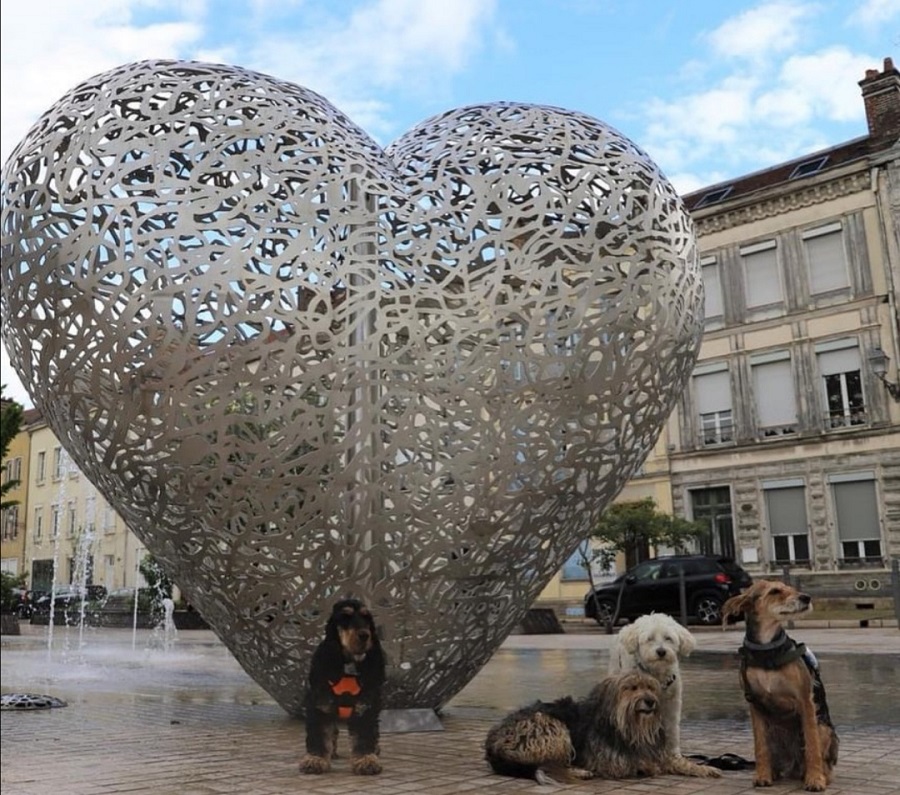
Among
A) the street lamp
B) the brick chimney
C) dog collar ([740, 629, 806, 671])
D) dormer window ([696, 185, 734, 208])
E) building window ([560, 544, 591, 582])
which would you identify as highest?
the brick chimney

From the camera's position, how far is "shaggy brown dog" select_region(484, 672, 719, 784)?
4.68 metres

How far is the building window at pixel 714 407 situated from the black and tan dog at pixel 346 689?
22.8m

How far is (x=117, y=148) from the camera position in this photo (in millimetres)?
5746

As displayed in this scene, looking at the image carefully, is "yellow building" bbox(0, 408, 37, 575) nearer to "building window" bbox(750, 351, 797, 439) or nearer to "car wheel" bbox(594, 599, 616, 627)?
"building window" bbox(750, 351, 797, 439)

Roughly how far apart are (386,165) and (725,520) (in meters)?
22.2

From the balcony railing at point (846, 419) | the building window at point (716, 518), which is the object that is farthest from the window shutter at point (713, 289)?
the building window at point (716, 518)

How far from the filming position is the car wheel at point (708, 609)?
18.7 meters

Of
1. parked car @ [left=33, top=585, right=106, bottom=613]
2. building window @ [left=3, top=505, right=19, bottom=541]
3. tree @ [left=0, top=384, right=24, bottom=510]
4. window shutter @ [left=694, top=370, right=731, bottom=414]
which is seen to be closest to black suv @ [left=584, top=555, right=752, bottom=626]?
window shutter @ [left=694, top=370, right=731, bottom=414]

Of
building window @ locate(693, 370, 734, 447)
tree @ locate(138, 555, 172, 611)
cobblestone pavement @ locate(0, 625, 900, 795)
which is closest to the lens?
cobblestone pavement @ locate(0, 625, 900, 795)

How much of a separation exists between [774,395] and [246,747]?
2239 cm

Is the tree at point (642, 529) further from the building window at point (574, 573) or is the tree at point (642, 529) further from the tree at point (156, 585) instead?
the tree at point (156, 585)

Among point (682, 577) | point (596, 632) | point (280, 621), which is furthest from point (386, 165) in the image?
point (596, 632)

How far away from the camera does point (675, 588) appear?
19234mm

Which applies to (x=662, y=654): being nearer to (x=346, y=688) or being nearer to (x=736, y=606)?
(x=736, y=606)
